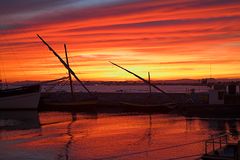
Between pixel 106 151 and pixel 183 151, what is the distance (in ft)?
15.6

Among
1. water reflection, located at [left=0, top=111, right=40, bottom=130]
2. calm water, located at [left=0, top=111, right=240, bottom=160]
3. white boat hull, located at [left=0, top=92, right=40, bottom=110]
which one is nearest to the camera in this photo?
calm water, located at [left=0, top=111, right=240, bottom=160]

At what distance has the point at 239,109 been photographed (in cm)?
5466

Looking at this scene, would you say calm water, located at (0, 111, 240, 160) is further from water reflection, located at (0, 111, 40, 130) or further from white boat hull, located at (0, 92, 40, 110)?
white boat hull, located at (0, 92, 40, 110)

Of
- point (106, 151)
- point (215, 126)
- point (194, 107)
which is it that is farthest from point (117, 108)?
point (106, 151)

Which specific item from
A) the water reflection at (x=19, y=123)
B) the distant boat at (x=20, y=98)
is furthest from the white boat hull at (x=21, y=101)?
the water reflection at (x=19, y=123)

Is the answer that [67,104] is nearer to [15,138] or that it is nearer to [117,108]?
[117,108]

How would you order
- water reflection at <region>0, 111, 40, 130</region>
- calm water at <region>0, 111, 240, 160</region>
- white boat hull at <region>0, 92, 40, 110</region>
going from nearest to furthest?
1. calm water at <region>0, 111, 240, 160</region>
2. water reflection at <region>0, 111, 40, 130</region>
3. white boat hull at <region>0, 92, 40, 110</region>

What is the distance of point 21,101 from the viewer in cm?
7212

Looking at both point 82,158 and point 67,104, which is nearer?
point 82,158

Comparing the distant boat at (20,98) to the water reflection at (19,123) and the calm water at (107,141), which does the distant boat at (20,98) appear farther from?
the calm water at (107,141)

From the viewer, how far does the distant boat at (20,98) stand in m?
71.6

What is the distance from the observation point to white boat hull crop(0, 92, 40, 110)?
235 feet

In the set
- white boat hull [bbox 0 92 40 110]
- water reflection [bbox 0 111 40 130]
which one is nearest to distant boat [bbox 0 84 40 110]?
white boat hull [bbox 0 92 40 110]

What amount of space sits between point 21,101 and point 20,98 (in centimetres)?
52
